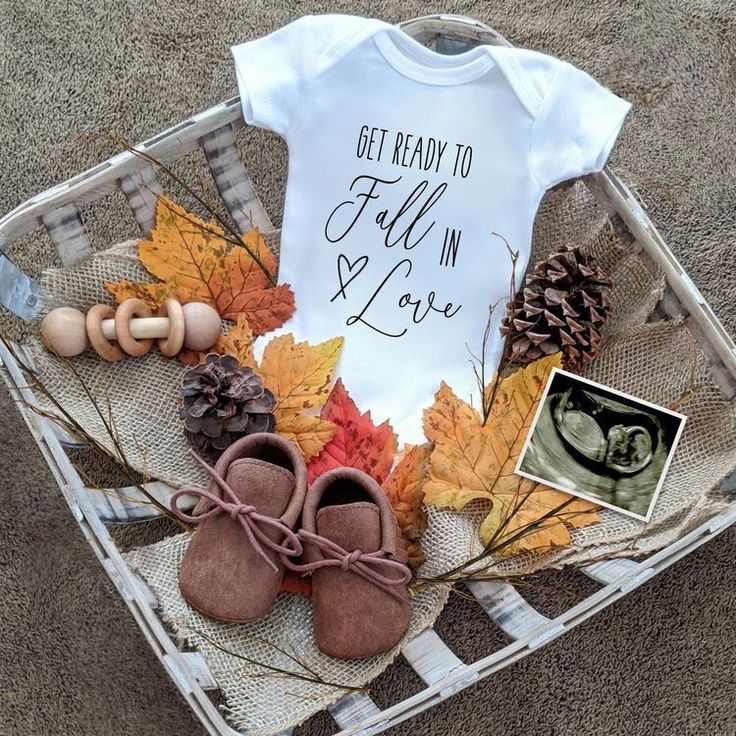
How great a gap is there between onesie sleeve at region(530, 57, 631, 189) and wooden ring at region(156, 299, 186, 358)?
0.41m

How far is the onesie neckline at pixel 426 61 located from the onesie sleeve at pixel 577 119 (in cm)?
7

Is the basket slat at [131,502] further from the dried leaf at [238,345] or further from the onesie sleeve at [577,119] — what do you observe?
the onesie sleeve at [577,119]

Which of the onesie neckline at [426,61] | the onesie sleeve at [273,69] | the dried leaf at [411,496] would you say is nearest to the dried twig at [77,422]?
the dried leaf at [411,496]

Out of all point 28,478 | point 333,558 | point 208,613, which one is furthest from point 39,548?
point 333,558

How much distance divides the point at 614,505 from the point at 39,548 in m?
0.70

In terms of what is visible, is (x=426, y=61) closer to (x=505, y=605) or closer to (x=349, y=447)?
(x=349, y=447)

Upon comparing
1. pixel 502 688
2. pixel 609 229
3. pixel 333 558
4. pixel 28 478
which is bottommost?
pixel 502 688

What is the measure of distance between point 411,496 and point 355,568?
10 cm

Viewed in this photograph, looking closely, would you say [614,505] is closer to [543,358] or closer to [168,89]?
[543,358]

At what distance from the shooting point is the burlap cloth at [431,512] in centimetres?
68

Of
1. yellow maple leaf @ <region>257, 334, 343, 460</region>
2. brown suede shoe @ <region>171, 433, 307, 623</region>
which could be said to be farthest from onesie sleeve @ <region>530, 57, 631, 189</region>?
brown suede shoe @ <region>171, 433, 307, 623</region>

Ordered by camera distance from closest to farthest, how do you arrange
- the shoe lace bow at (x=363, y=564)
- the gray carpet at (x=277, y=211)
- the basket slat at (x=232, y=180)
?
the shoe lace bow at (x=363, y=564) < the basket slat at (x=232, y=180) < the gray carpet at (x=277, y=211)

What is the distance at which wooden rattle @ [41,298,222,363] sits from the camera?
0.70m

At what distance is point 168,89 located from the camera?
928 mm
